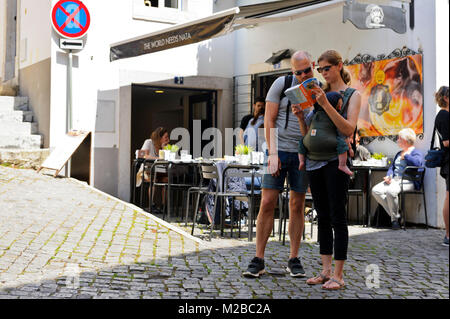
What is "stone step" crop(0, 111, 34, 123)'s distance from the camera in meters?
12.0

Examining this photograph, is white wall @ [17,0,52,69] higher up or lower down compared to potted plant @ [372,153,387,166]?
higher up

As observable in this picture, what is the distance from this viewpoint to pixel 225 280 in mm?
4750

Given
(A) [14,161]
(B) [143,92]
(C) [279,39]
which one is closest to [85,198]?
(A) [14,161]

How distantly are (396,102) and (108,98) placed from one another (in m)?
5.46

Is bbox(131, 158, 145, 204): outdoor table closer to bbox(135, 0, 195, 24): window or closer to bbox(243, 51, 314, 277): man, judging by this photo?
bbox(135, 0, 195, 24): window

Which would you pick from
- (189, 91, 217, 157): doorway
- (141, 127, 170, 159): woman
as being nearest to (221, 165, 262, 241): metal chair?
(141, 127, 170, 159): woman

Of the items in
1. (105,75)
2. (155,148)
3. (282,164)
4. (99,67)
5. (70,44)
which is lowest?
(282,164)

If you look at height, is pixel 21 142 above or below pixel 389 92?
below

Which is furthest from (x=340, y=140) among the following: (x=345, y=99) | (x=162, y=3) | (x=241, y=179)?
(x=162, y=3)

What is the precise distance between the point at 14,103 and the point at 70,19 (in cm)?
279

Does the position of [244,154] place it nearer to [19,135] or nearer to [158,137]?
[158,137]

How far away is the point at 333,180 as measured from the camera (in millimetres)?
4047

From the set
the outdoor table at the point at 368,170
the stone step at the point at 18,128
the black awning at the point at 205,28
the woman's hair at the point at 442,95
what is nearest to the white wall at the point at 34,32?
the stone step at the point at 18,128

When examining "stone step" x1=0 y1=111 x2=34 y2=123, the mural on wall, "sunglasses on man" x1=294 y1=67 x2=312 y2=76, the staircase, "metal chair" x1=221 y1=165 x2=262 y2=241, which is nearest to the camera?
"sunglasses on man" x1=294 y1=67 x2=312 y2=76
